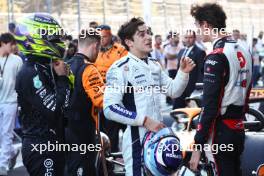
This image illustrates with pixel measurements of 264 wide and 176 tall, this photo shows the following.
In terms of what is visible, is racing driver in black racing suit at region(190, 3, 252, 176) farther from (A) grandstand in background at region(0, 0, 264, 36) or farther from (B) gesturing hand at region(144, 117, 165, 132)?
(A) grandstand in background at region(0, 0, 264, 36)

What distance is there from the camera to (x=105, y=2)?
90.9 feet

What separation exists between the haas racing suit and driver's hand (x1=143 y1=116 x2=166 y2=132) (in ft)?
1.43

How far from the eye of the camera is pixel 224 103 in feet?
19.2

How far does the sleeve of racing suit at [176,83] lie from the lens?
6145 millimetres

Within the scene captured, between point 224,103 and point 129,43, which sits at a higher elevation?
point 129,43

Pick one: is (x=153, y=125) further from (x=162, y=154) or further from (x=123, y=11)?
(x=123, y=11)

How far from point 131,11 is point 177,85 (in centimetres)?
2318

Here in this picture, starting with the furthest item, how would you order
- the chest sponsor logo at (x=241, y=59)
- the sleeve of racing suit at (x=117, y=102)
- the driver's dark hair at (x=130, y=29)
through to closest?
1. the driver's dark hair at (x=130, y=29)
2. the chest sponsor logo at (x=241, y=59)
3. the sleeve of racing suit at (x=117, y=102)

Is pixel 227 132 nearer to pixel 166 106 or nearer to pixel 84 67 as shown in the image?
pixel 84 67

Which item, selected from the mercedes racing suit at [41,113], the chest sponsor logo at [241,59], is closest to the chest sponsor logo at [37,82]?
the mercedes racing suit at [41,113]

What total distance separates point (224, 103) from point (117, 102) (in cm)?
86

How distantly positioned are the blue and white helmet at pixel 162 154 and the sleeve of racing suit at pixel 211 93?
43 centimetres

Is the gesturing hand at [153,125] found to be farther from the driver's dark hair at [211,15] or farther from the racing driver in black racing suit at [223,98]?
the driver's dark hair at [211,15]

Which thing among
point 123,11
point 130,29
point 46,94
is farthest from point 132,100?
point 123,11
